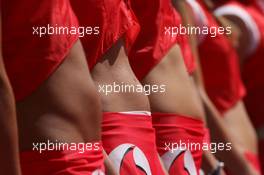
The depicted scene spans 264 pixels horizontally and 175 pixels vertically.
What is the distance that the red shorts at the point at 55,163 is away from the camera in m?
2.76

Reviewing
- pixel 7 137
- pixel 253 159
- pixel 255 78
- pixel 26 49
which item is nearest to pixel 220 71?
pixel 253 159

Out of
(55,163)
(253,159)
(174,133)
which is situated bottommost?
(253,159)

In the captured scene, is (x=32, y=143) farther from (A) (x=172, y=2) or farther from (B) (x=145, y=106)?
(A) (x=172, y=2)

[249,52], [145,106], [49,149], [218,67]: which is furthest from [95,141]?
[249,52]

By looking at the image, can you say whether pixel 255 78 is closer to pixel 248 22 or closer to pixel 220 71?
pixel 248 22

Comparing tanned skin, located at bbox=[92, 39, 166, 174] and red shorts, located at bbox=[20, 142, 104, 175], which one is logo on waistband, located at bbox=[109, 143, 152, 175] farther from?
red shorts, located at bbox=[20, 142, 104, 175]

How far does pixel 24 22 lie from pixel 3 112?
1.16 ft

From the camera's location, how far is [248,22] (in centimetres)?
474

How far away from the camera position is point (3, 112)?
2.48m

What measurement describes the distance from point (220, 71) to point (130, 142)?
1.29m

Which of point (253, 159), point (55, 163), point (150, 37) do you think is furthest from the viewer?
point (253, 159)

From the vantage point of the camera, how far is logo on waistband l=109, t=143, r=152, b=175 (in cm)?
313

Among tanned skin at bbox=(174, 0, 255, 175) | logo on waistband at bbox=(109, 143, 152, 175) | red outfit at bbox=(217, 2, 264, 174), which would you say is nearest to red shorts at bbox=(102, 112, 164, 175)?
logo on waistband at bbox=(109, 143, 152, 175)

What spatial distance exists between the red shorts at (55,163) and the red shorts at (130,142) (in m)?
0.30
